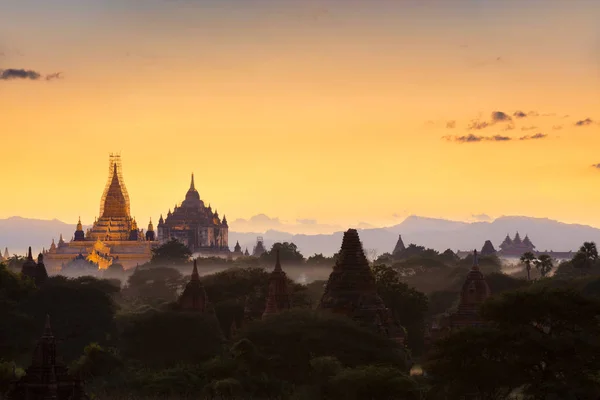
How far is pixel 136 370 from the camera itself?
3415 inches

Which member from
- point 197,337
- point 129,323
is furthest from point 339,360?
point 129,323

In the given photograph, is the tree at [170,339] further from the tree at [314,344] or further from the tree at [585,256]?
the tree at [585,256]

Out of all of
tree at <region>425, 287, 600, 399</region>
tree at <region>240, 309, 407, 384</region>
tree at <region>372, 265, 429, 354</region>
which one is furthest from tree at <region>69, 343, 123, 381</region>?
tree at <region>372, 265, 429, 354</region>

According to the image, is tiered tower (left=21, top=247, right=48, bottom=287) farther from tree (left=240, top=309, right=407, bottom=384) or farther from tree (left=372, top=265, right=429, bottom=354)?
tree (left=240, top=309, right=407, bottom=384)

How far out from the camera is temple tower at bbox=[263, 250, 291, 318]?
103m

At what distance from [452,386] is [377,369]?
527 centimetres

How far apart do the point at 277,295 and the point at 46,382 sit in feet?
135

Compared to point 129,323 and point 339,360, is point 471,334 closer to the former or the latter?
point 339,360

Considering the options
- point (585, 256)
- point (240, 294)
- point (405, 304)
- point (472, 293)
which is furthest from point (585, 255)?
point (472, 293)

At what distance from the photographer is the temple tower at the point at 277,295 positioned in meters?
103

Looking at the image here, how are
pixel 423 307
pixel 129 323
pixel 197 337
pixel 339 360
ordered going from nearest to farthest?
pixel 339 360
pixel 197 337
pixel 129 323
pixel 423 307

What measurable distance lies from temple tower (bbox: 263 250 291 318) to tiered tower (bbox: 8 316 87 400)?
3823cm

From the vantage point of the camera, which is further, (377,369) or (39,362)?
(377,369)

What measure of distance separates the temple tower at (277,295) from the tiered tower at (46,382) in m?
38.2
